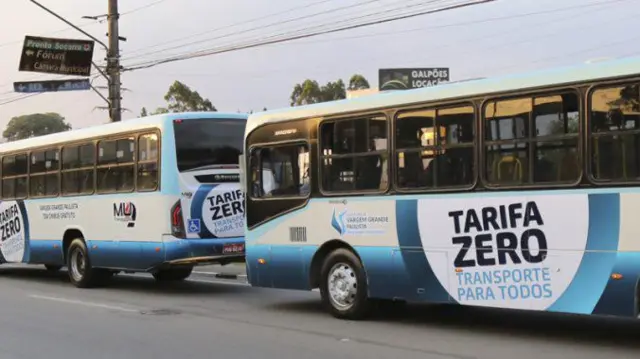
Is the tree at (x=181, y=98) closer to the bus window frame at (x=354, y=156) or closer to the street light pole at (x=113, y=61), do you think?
the street light pole at (x=113, y=61)

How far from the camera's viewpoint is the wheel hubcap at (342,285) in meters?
9.73

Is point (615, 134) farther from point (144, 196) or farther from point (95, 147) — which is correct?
point (95, 147)

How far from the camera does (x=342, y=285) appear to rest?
9.84m

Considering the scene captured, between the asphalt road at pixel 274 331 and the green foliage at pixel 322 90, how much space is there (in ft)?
178

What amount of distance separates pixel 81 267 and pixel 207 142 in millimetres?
4003

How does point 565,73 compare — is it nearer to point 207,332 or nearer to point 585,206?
point 585,206

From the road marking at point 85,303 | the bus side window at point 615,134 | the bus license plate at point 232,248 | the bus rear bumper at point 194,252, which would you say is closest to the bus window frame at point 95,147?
the bus rear bumper at point 194,252

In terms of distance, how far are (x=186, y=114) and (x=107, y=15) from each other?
1230 cm

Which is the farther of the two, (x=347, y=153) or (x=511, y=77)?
(x=347, y=153)

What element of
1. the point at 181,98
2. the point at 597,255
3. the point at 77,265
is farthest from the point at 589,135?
the point at 181,98

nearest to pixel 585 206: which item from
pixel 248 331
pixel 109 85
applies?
pixel 248 331

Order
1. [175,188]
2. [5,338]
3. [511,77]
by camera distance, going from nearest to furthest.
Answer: [511,77]
[5,338]
[175,188]

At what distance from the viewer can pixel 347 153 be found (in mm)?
9766

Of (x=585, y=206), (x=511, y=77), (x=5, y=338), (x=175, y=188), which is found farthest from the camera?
(x=175, y=188)
